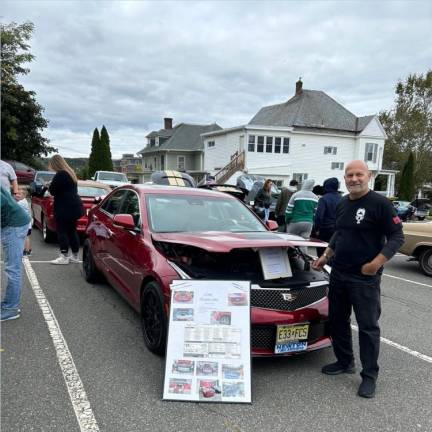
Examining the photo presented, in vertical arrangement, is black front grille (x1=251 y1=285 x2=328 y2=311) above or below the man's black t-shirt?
below

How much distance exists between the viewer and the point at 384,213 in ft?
9.67

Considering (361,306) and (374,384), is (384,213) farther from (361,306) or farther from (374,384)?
(374,384)

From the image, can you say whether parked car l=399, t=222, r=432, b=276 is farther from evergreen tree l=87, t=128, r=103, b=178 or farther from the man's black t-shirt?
evergreen tree l=87, t=128, r=103, b=178

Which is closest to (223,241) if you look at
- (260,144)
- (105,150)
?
(260,144)

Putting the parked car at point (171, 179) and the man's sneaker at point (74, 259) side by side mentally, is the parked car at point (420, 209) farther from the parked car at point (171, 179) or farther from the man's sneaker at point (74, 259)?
the man's sneaker at point (74, 259)

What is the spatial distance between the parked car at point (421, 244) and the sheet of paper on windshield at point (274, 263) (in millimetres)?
5573

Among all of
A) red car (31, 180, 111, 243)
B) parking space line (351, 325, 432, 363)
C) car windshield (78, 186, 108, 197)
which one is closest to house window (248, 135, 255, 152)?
red car (31, 180, 111, 243)

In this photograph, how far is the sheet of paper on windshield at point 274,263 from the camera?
343 centimetres

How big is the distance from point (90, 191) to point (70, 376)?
636 centimetres

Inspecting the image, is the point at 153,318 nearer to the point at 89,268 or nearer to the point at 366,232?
the point at 366,232

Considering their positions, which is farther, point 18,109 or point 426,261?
point 18,109

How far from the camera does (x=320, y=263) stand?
3.64m

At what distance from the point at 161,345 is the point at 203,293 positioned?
72cm

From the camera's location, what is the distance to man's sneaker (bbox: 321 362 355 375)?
134 inches
